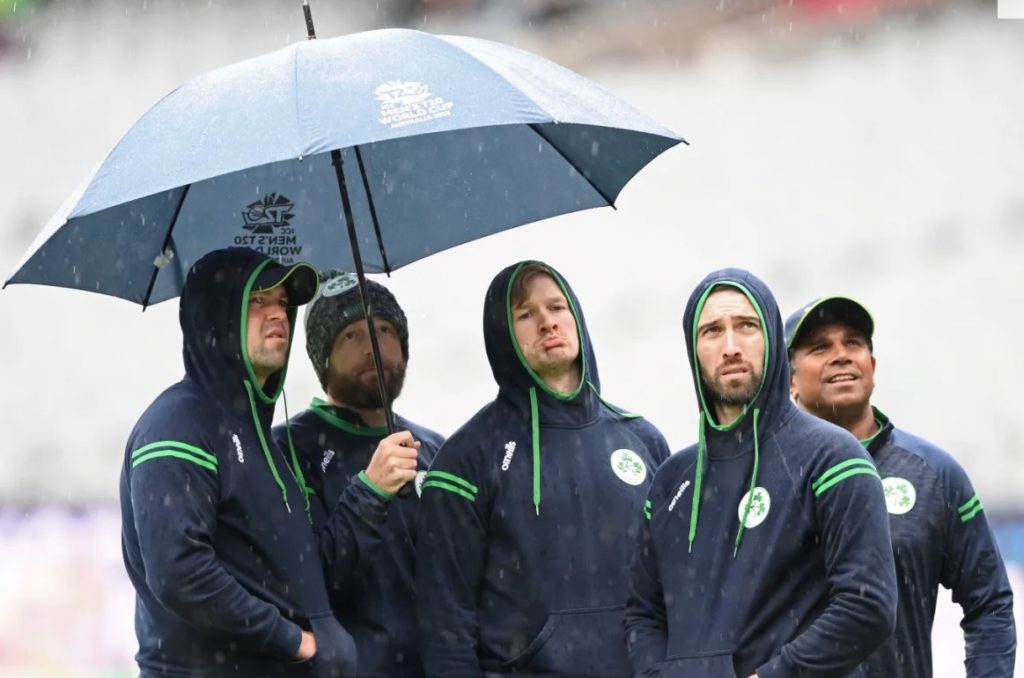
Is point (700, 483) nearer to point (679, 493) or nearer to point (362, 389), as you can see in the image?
point (679, 493)

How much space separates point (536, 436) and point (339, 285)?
854 millimetres

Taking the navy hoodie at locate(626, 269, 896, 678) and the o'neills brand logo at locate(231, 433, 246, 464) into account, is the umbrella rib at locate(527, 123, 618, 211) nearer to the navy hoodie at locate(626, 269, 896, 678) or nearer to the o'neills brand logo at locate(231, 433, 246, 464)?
the navy hoodie at locate(626, 269, 896, 678)

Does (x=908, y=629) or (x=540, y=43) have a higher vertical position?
(x=540, y=43)

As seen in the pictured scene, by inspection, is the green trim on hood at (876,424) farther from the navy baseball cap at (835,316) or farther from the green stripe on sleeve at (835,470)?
the green stripe on sleeve at (835,470)

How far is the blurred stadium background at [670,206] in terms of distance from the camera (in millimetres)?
8266

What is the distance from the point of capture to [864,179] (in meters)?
8.52

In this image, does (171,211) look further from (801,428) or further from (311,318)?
(801,428)

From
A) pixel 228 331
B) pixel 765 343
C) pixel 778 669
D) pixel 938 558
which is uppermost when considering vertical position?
pixel 228 331

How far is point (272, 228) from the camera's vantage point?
15.9ft

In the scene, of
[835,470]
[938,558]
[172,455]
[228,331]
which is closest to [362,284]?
[228,331]

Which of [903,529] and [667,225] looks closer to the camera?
[903,529]

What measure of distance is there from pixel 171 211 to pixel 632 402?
3.87 meters

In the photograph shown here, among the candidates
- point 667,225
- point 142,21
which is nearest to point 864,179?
point 667,225

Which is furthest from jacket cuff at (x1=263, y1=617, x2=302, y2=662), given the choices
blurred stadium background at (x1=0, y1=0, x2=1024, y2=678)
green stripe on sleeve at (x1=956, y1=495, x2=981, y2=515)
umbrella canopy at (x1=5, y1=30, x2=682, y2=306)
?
blurred stadium background at (x1=0, y1=0, x2=1024, y2=678)
